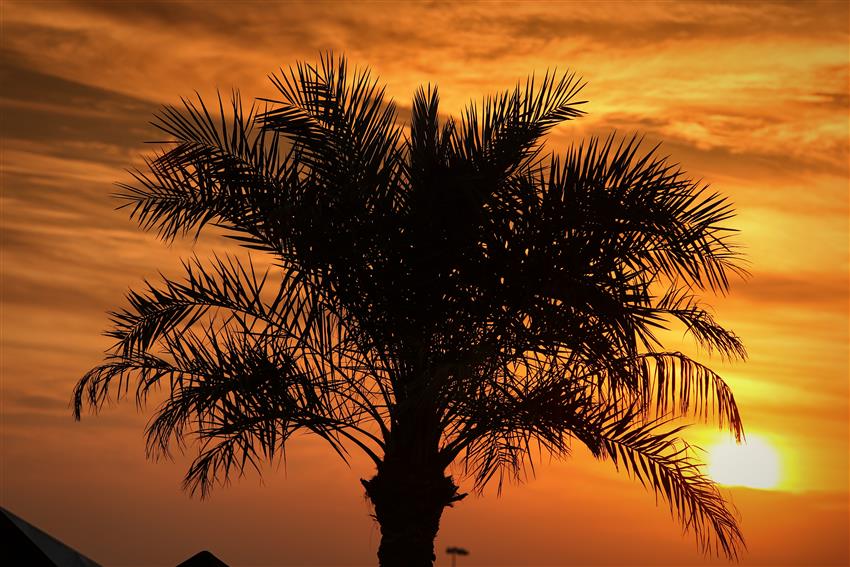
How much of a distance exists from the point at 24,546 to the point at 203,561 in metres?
2.99

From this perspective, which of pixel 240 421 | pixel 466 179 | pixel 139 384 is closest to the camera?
pixel 466 179

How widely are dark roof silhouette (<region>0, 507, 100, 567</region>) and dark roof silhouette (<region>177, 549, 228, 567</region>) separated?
8.52 feet

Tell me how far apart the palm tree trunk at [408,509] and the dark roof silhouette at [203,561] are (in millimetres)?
1829

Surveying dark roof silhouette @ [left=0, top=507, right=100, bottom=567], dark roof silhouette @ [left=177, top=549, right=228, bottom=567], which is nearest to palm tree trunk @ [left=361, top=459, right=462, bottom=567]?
dark roof silhouette @ [left=177, top=549, right=228, bottom=567]

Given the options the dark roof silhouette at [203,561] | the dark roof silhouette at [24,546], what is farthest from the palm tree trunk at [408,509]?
the dark roof silhouette at [24,546]

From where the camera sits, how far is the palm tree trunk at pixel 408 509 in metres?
11.5

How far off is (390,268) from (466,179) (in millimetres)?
1270

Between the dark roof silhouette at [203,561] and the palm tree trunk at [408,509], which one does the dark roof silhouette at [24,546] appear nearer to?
the dark roof silhouette at [203,561]

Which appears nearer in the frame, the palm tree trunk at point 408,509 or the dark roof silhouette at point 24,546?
the dark roof silhouette at point 24,546

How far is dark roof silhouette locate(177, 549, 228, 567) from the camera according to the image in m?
10.6

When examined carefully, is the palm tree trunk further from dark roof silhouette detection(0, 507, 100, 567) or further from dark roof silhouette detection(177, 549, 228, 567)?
dark roof silhouette detection(0, 507, 100, 567)

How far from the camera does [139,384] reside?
12.5 meters

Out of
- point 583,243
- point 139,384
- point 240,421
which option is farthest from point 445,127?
point 139,384

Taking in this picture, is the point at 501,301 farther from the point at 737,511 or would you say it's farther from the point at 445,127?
the point at 737,511
